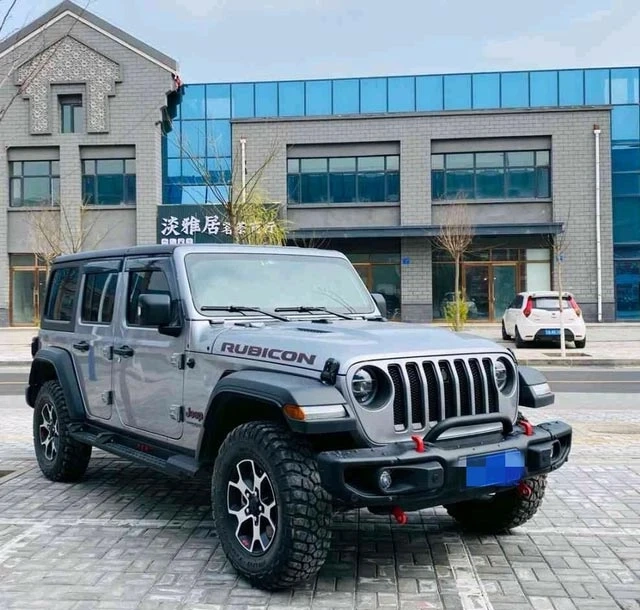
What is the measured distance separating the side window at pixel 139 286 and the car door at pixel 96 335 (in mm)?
260

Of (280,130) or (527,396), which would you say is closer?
(527,396)

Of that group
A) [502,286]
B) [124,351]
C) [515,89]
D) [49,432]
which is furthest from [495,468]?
[515,89]

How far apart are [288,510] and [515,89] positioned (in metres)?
30.7

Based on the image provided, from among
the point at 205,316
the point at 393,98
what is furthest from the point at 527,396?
the point at 393,98

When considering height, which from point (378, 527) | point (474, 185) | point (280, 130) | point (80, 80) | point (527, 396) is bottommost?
point (378, 527)

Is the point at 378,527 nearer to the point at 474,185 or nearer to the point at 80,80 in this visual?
the point at 474,185

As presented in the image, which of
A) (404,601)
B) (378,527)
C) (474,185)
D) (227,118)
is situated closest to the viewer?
(404,601)

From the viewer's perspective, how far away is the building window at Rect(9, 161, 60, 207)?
31.6 meters

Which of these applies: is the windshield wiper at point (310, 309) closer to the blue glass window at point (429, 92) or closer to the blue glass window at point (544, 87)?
the blue glass window at point (429, 92)

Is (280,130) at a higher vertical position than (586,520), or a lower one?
higher

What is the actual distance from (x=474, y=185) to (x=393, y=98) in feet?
17.5

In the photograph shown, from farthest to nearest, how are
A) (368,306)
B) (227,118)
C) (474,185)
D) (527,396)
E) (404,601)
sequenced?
(227,118)
(474,185)
(368,306)
(527,396)
(404,601)

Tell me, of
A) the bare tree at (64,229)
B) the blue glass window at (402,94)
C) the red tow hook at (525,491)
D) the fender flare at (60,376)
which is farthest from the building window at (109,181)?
the red tow hook at (525,491)

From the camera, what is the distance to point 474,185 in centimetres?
3022
